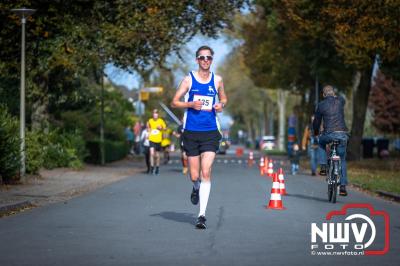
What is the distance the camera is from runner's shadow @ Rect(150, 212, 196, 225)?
495 inches

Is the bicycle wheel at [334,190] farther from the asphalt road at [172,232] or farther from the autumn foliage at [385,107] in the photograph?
the autumn foliage at [385,107]

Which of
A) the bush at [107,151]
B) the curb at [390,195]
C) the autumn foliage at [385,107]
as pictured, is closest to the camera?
the curb at [390,195]

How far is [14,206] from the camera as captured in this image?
14844 mm

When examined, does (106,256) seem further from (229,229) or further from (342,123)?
(342,123)

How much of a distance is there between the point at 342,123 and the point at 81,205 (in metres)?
4.49

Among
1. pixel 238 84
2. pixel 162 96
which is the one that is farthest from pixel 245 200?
pixel 238 84

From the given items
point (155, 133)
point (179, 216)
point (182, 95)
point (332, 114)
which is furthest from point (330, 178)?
point (155, 133)

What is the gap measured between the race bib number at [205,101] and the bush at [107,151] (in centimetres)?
2553

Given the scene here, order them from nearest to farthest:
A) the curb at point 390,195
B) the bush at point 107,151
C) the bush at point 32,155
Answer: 1. the curb at point 390,195
2. the bush at point 32,155
3. the bush at point 107,151

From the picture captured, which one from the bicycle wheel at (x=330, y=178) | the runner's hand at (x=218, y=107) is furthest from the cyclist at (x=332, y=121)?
the runner's hand at (x=218, y=107)

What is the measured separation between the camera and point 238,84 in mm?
86125

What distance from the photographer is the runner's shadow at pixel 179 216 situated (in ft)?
41.3

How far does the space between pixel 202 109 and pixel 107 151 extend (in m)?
28.3

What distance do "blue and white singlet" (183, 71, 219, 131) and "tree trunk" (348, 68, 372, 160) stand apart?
27.7 metres
